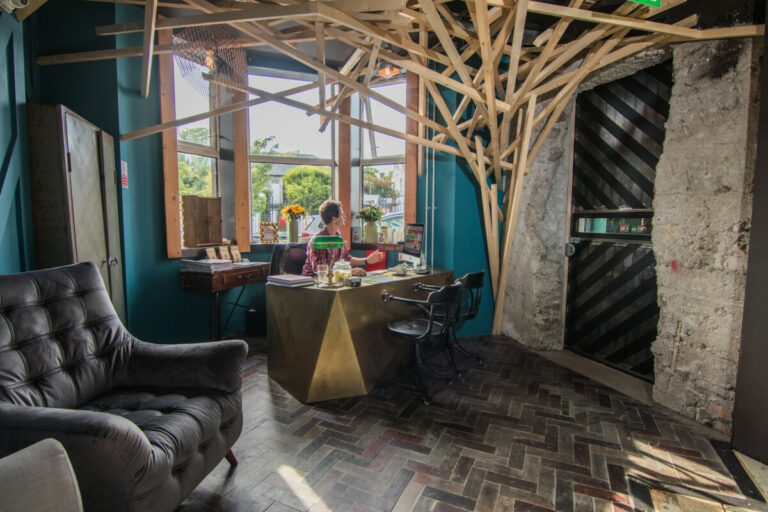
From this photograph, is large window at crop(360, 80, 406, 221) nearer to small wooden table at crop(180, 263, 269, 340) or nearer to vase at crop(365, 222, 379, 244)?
vase at crop(365, 222, 379, 244)

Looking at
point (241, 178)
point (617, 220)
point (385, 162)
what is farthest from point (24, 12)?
point (617, 220)

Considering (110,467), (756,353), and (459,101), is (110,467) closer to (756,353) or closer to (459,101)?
(756,353)

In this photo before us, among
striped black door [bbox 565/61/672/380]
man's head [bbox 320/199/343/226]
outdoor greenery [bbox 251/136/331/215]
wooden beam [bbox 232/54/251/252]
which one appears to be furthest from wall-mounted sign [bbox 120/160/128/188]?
striped black door [bbox 565/61/672/380]

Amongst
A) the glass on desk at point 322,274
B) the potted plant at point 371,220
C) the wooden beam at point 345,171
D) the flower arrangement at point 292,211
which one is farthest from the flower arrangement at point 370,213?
the glass on desk at point 322,274

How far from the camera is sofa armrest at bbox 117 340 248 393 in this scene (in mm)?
1989

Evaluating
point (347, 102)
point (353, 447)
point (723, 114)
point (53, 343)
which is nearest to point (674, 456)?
point (353, 447)

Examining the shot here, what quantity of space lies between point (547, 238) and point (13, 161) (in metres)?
4.63

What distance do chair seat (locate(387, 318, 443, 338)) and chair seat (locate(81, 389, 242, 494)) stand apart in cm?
133

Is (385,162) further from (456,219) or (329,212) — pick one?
(329,212)

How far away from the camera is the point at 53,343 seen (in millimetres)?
1854

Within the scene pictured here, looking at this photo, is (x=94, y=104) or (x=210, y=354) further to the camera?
(x=94, y=104)

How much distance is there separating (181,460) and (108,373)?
32.5 inches

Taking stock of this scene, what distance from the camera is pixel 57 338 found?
1891 mm

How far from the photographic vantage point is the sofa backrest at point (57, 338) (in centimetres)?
168
